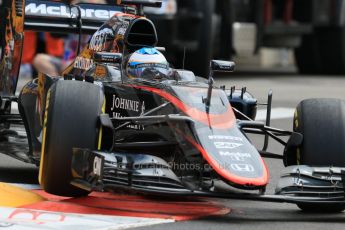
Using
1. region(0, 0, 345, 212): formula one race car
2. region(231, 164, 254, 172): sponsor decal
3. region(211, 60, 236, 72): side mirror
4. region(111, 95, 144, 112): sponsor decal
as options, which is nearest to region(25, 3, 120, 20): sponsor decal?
region(0, 0, 345, 212): formula one race car

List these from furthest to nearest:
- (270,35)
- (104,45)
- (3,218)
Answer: (270,35), (104,45), (3,218)

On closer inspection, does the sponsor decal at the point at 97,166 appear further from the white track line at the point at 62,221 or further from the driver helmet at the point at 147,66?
the driver helmet at the point at 147,66

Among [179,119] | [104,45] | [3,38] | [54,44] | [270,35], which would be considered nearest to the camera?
[179,119]

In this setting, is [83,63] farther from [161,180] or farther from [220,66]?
[161,180]

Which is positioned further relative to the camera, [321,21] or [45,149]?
[321,21]

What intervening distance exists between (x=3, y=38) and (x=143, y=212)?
3170 millimetres

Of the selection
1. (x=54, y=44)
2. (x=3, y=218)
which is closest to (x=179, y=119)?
(x=3, y=218)

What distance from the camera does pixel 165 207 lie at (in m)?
7.95

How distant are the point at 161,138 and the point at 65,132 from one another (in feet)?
2.31

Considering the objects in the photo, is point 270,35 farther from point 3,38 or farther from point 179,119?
point 179,119

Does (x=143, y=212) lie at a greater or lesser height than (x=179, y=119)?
lesser

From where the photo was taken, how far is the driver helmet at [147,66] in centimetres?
875

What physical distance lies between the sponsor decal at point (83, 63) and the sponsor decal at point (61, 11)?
78cm

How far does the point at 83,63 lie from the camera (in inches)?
372
